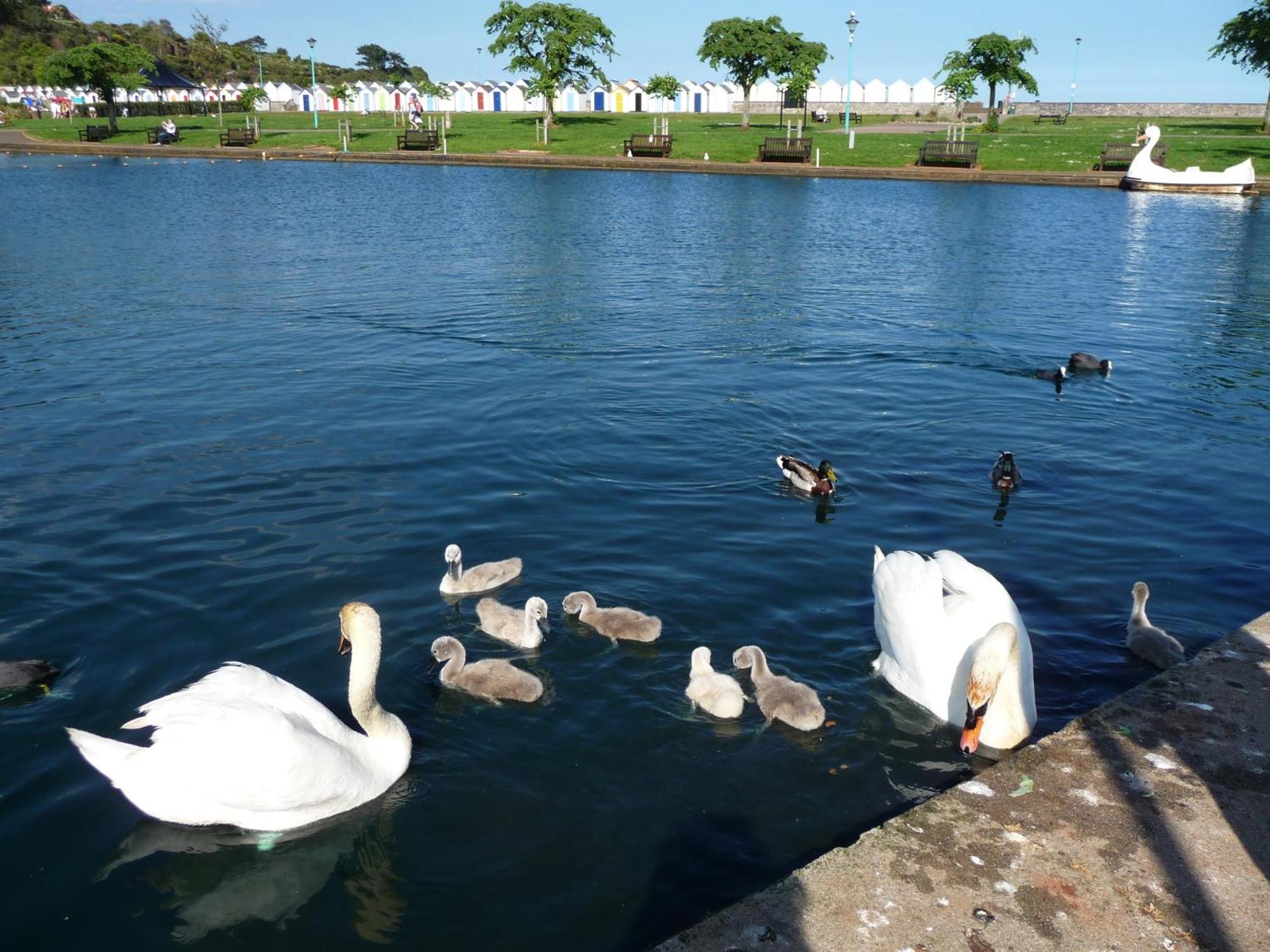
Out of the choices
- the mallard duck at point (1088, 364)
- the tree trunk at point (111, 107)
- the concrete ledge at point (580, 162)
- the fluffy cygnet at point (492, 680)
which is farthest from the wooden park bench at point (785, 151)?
the fluffy cygnet at point (492, 680)

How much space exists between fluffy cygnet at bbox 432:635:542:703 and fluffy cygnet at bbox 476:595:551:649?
1.58 ft

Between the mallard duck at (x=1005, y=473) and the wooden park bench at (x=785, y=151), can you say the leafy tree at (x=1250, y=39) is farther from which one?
the mallard duck at (x=1005, y=473)

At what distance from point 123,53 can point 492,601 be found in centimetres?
8844

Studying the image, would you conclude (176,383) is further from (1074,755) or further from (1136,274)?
(1136,274)

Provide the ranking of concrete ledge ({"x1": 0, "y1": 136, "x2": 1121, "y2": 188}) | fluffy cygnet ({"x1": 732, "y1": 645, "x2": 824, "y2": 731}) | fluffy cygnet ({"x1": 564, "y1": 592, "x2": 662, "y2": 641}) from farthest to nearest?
concrete ledge ({"x1": 0, "y1": 136, "x2": 1121, "y2": 188}), fluffy cygnet ({"x1": 564, "y1": 592, "x2": 662, "y2": 641}), fluffy cygnet ({"x1": 732, "y1": 645, "x2": 824, "y2": 731})

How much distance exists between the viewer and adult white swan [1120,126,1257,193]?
4866 centimetres

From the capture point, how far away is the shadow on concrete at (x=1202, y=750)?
533 centimetres

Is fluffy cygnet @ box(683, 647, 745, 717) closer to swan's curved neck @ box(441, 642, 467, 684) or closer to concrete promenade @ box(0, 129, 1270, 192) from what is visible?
swan's curved neck @ box(441, 642, 467, 684)

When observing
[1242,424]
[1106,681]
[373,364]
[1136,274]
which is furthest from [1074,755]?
[1136,274]

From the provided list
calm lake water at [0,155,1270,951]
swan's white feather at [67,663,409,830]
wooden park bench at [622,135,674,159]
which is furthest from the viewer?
wooden park bench at [622,135,674,159]

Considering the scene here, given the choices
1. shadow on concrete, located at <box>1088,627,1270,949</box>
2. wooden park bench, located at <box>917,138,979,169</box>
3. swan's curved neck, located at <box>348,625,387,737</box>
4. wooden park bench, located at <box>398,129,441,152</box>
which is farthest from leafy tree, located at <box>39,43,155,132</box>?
shadow on concrete, located at <box>1088,627,1270,949</box>

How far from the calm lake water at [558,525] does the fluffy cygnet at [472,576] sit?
1.01 feet

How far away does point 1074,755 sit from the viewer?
6.48m

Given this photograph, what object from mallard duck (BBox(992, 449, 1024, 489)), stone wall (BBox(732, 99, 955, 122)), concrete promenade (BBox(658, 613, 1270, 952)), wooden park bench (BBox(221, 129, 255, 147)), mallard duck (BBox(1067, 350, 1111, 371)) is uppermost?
stone wall (BBox(732, 99, 955, 122))
